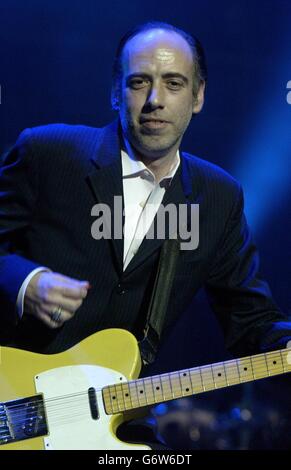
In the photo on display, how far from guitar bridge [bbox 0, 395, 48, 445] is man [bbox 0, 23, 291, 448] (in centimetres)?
30

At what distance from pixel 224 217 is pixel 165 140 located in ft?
1.30

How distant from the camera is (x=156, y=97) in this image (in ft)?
7.69

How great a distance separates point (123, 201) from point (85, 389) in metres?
0.68

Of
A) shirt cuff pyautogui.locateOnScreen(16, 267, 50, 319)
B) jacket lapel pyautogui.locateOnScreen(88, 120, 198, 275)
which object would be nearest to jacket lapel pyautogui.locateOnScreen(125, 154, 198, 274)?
jacket lapel pyautogui.locateOnScreen(88, 120, 198, 275)

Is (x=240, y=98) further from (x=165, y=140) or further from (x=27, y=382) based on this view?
(x=27, y=382)

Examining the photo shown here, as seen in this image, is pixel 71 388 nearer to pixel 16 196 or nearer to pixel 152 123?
pixel 16 196

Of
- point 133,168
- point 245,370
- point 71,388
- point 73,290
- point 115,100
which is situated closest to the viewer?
point 73,290

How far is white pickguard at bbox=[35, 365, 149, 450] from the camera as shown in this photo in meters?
2.05

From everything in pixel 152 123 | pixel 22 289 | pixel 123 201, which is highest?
pixel 152 123

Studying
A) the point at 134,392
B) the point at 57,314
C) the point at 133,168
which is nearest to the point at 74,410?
the point at 134,392

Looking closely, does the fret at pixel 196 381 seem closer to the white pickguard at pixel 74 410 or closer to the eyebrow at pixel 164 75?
the white pickguard at pixel 74 410

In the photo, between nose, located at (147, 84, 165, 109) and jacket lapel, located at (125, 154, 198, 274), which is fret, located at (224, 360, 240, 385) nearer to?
jacket lapel, located at (125, 154, 198, 274)

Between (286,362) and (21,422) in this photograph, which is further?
(286,362)

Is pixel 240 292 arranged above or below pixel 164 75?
below
